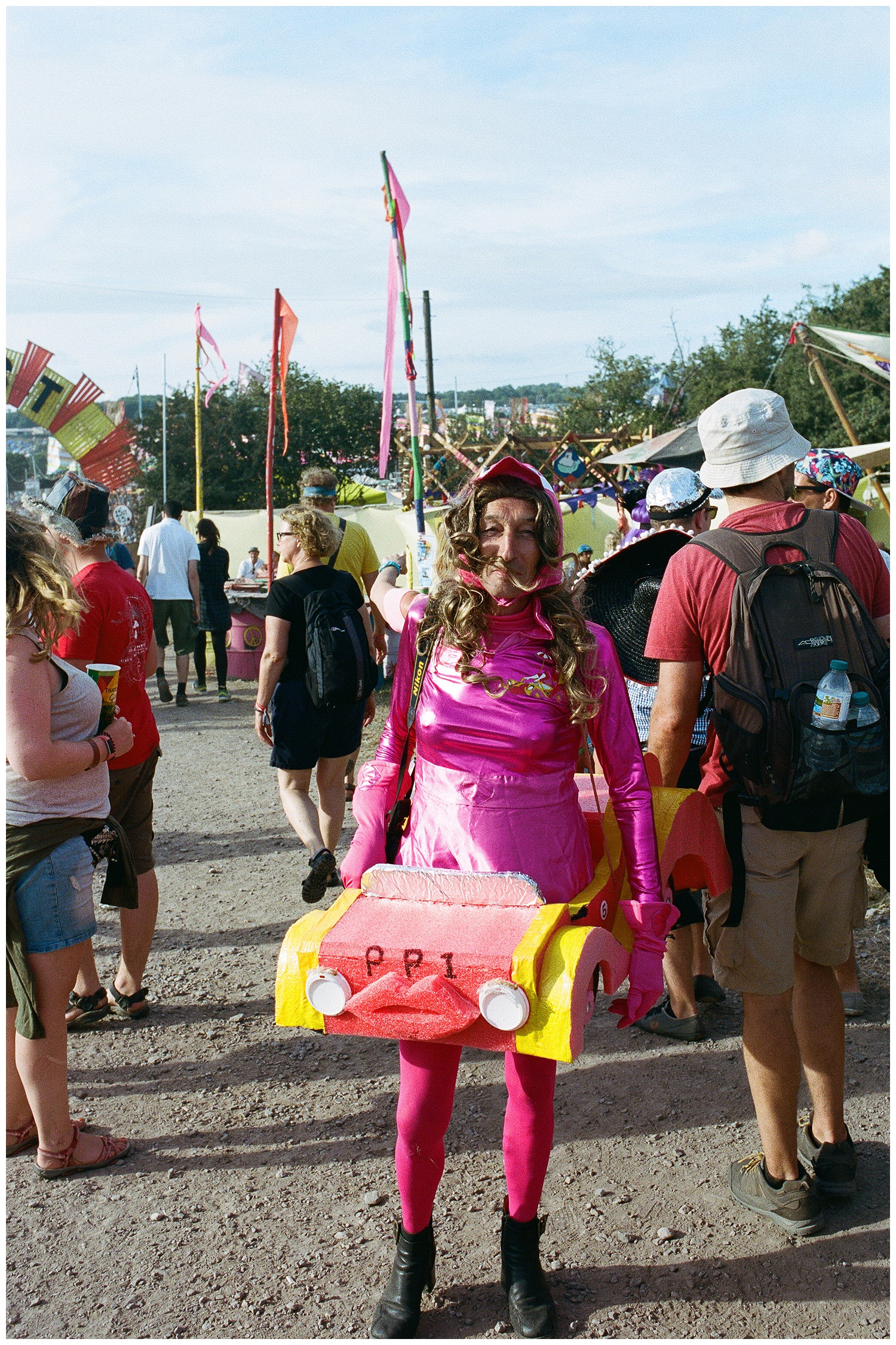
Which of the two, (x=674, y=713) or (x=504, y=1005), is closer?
(x=504, y=1005)

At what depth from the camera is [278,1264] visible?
2.51 meters

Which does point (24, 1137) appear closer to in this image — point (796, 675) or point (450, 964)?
point (450, 964)

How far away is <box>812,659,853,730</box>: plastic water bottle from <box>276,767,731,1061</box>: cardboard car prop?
0.68m

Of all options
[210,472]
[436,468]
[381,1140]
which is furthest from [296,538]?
[210,472]

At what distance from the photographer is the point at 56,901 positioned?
8.96 feet

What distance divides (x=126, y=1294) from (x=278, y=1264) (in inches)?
14.1

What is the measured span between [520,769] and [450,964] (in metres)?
0.47

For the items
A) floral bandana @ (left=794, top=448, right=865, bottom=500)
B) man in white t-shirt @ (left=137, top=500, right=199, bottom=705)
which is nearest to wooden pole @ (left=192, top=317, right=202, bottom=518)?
man in white t-shirt @ (left=137, top=500, right=199, bottom=705)

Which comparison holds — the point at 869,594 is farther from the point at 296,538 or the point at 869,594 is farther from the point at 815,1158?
the point at 296,538

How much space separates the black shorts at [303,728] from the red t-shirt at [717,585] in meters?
2.43

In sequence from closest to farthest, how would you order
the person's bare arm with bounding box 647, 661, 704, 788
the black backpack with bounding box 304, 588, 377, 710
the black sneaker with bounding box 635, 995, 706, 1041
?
the person's bare arm with bounding box 647, 661, 704, 788, the black sneaker with bounding box 635, 995, 706, 1041, the black backpack with bounding box 304, 588, 377, 710

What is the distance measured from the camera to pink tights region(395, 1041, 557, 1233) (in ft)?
7.13

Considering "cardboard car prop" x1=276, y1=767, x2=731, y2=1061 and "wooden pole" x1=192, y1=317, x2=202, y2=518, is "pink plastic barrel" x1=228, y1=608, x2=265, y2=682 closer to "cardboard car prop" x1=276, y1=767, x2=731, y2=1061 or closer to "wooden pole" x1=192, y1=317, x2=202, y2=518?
"wooden pole" x1=192, y1=317, x2=202, y2=518

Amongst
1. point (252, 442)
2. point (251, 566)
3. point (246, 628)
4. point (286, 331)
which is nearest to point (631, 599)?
point (246, 628)
